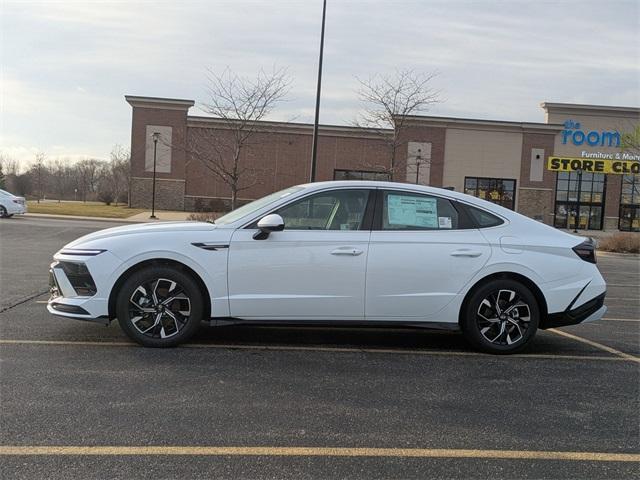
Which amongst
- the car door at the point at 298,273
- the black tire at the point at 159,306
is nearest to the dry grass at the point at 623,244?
the car door at the point at 298,273

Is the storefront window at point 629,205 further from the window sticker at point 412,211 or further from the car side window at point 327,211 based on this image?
the car side window at point 327,211

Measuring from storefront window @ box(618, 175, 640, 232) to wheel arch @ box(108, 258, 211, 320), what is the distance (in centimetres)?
4810

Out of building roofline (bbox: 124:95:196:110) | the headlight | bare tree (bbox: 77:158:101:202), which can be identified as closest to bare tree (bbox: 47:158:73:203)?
bare tree (bbox: 77:158:101:202)

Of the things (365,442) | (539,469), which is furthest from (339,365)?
(539,469)

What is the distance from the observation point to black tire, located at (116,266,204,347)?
529 cm

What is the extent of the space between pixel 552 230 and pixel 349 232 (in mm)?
2080

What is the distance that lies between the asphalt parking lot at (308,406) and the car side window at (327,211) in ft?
4.02

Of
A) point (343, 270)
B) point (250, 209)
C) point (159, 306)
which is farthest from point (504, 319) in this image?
point (159, 306)

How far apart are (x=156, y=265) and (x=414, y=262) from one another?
94.4 inches

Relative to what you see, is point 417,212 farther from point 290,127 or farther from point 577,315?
point 290,127

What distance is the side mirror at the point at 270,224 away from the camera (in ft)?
17.0

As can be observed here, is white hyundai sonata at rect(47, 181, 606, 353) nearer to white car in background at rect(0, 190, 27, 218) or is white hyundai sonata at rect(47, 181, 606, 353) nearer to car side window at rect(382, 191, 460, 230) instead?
car side window at rect(382, 191, 460, 230)

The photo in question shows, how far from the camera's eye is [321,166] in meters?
44.7

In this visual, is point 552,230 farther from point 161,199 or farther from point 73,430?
point 161,199
